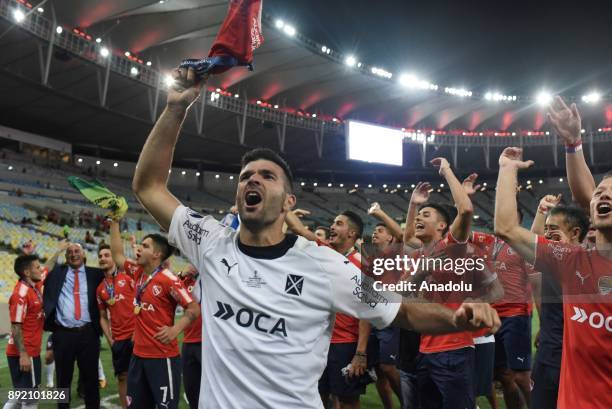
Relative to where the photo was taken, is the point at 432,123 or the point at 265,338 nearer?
the point at 265,338

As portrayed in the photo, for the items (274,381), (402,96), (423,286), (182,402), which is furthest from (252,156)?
(402,96)

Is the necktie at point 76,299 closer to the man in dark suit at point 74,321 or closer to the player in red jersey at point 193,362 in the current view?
the man in dark suit at point 74,321

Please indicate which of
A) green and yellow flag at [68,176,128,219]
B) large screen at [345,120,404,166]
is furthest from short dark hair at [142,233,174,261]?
large screen at [345,120,404,166]

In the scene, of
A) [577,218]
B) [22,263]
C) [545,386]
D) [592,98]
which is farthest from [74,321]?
[592,98]

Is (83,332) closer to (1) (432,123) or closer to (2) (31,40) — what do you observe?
(2) (31,40)

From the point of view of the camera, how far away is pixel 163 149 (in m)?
2.29

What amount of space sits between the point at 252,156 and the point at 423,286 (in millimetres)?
1451

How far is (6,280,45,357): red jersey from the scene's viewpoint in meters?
5.54

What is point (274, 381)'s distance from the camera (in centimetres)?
193

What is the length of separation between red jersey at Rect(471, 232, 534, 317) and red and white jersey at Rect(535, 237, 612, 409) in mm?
2507

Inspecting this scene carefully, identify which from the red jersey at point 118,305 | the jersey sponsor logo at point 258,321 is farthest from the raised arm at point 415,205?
the red jersey at point 118,305

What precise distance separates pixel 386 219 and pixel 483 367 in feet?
6.28

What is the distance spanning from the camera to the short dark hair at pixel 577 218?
3.35m

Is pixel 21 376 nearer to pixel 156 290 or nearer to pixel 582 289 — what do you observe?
pixel 156 290
